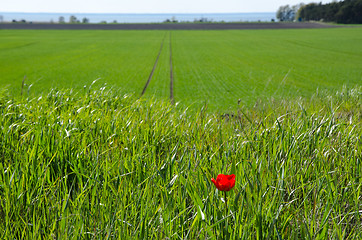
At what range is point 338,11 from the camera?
52.6 m

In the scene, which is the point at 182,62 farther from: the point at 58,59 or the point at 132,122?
the point at 132,122

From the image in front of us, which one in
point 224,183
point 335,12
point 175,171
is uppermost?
point 335,12

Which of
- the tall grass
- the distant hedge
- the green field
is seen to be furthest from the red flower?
the distant hedge

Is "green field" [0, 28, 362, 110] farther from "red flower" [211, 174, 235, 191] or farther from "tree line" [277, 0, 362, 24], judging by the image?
"tree line" [277, 0, 362, 24]

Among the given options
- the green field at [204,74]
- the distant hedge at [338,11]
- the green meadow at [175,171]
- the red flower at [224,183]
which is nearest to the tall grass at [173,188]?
the green meadow at [175,171]

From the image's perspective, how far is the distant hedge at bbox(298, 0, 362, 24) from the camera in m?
42.4

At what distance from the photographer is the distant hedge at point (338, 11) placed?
1670 inches

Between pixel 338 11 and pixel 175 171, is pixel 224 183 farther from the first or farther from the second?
pixel 338 11

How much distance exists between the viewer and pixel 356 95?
646cm

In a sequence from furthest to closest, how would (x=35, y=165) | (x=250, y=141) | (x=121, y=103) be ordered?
(x=121, y=103) < (x=250, y=141) < (x=35, y=165)

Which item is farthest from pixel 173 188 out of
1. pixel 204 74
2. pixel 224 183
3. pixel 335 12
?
pixel 335 12

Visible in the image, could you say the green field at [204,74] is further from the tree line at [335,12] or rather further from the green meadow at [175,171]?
the tree line at [335,12]

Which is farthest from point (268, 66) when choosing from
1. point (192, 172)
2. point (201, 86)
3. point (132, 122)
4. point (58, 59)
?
point (192, 172)

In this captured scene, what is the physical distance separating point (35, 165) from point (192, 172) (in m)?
1.48
